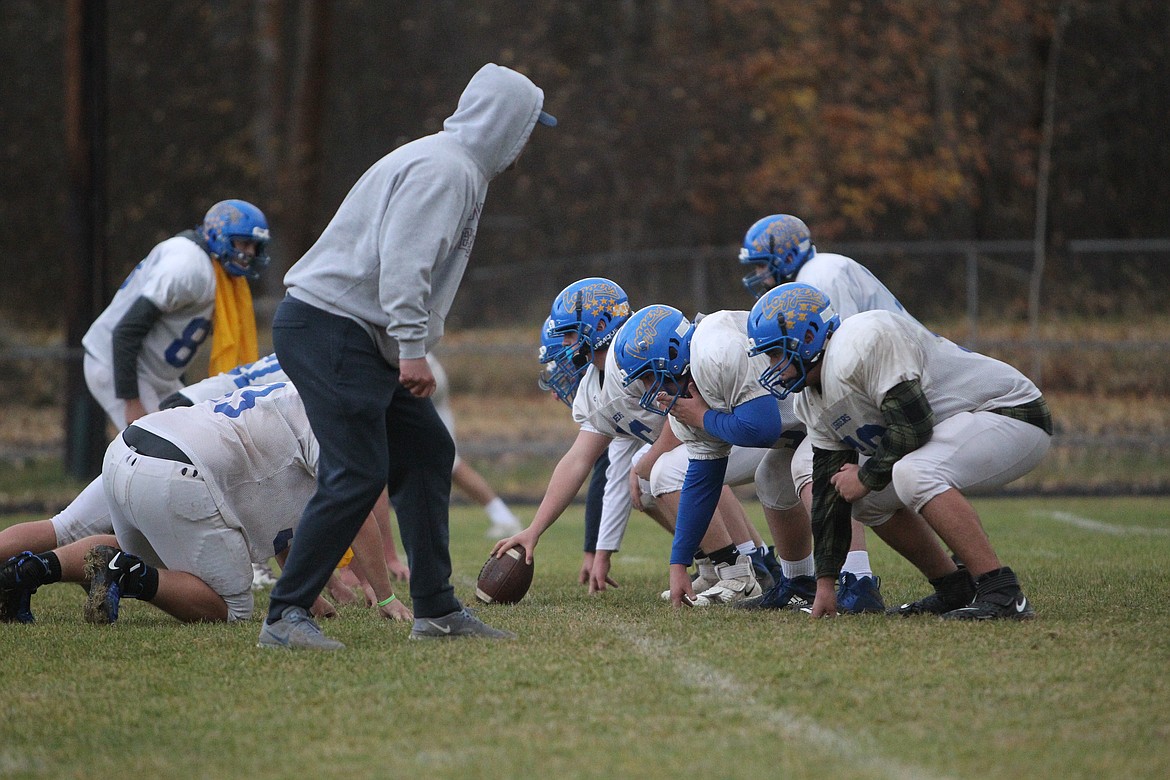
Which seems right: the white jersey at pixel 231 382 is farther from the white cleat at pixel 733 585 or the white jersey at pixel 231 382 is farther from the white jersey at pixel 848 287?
the white jersey at pixel 848 287

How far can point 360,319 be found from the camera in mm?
4871

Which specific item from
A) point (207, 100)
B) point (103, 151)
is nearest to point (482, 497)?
point (103, 151)

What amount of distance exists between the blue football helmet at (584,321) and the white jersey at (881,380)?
1265mm

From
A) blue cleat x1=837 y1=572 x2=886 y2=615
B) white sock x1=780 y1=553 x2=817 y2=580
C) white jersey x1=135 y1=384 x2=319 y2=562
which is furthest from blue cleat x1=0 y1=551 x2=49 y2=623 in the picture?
blue cleat x1=837 y1=572 x2=886 y2=615

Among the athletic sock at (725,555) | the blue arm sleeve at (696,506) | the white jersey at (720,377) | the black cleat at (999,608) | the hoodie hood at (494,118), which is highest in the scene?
the hoodie hood at (494,118)

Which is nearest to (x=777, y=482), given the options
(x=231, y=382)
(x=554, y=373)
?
(x=554, y=373)

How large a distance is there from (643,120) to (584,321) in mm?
16698

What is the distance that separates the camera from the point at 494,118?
504 cm

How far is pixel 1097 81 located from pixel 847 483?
54.3ft

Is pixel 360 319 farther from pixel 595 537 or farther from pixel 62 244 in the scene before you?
pixel 62 244

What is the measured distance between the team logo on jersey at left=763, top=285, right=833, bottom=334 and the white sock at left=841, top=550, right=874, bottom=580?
1282mm

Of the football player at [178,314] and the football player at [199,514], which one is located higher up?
the football player at [178,314]

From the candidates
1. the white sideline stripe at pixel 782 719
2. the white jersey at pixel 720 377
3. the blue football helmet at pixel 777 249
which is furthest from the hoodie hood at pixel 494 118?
the blue football helmet at pixel 777 249

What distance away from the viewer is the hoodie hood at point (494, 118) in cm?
503
